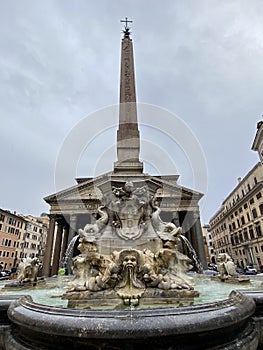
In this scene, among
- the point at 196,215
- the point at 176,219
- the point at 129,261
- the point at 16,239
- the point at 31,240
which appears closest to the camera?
the point at 129,261

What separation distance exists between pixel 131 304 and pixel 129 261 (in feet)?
2.15

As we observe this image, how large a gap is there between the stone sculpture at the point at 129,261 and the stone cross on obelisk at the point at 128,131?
1193 cm

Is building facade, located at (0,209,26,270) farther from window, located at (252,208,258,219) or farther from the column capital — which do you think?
window, located at (252,208,258,219)

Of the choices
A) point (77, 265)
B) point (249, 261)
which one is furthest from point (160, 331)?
point (249, 261)

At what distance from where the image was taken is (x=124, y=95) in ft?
67.2

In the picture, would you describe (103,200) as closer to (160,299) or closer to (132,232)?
(132,232)

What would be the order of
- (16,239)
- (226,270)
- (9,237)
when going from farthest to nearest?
(16,239) < (9,237) < (226,270)

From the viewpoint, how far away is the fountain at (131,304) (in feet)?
7.34

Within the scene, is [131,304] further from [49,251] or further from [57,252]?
Result: [57,252]

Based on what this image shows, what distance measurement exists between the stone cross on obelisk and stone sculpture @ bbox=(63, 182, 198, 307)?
11928 millimetres

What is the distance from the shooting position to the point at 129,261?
3754 millimetres

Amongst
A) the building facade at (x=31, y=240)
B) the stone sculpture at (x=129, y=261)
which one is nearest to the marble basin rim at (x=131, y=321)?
the stone sculpture at (x=129, y=261)

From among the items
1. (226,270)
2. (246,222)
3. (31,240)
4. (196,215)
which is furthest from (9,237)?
(226,270)

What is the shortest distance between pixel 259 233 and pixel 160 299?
1530 inches
